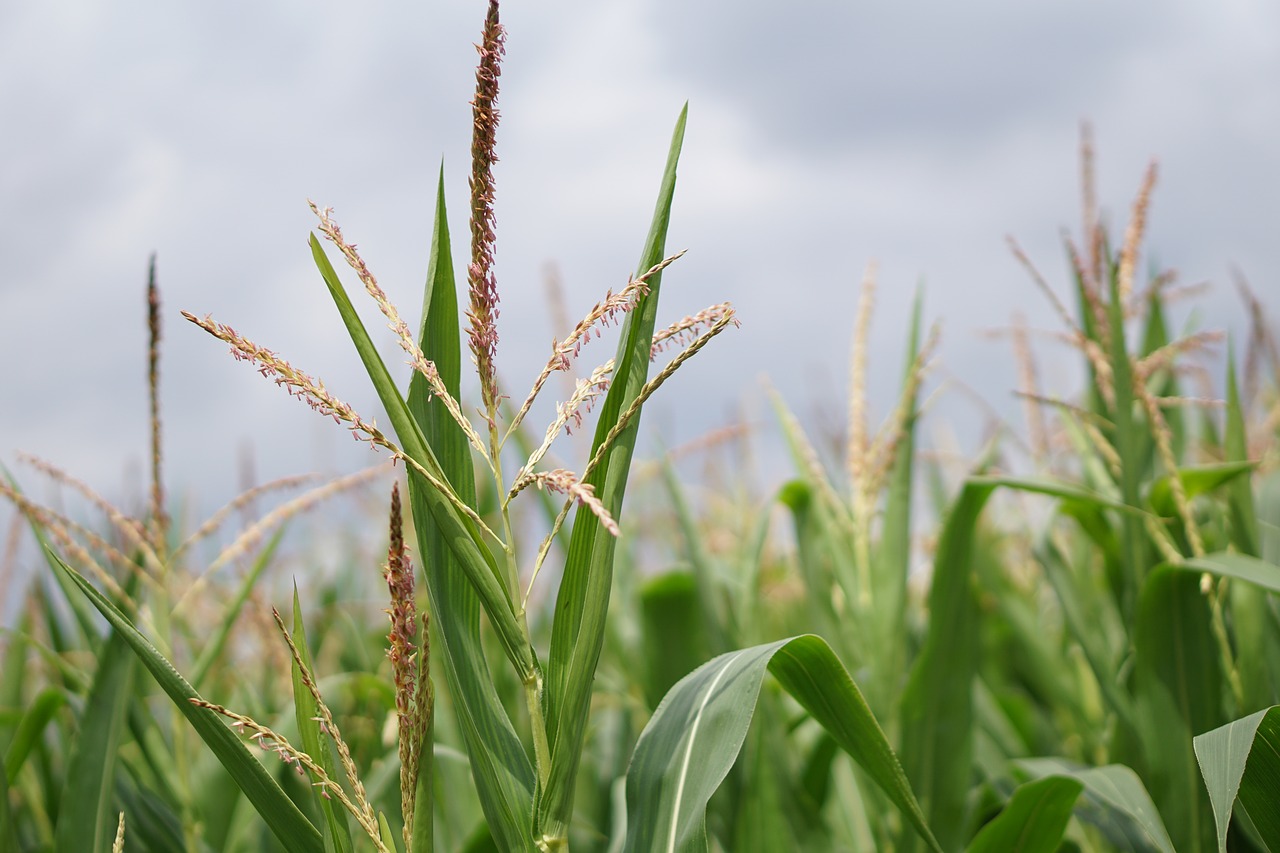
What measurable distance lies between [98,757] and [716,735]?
3.06 ft

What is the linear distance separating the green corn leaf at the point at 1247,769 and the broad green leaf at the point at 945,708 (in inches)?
19.3

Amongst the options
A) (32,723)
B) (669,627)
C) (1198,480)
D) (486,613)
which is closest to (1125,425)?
→ (1198,480)

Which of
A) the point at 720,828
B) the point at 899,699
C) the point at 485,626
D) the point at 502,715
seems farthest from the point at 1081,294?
the point at 485,626

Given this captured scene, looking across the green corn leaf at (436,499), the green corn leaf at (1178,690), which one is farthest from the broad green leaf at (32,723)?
the green corn leaf at (1178,690)

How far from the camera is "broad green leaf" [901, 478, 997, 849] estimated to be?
162cm

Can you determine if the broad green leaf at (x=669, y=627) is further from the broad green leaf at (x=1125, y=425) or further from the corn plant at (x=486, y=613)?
the corn plant at (x=486, y=613)

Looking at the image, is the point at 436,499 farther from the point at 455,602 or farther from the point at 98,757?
the point at 98,757

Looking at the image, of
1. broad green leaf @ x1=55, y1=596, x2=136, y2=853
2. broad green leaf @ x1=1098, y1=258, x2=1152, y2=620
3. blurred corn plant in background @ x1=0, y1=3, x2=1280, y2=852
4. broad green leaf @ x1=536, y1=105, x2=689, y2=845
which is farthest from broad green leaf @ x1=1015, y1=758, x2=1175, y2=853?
broad green leaf @ x1=55, y1=596, x2=136, y2=853

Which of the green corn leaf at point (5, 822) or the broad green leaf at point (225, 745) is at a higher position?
the broad green leaf at point (225, 745)

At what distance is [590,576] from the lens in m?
0.88

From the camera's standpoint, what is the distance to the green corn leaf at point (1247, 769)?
101cm

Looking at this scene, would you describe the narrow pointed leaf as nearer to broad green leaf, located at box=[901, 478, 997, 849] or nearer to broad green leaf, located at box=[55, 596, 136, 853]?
broad green leaf, located at box=[55, 596, 136, 853]

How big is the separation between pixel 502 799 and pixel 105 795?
755mm

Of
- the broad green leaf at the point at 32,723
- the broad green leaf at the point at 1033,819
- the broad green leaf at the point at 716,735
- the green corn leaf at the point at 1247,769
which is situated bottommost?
the broad green leaf at the point at 1033,819
